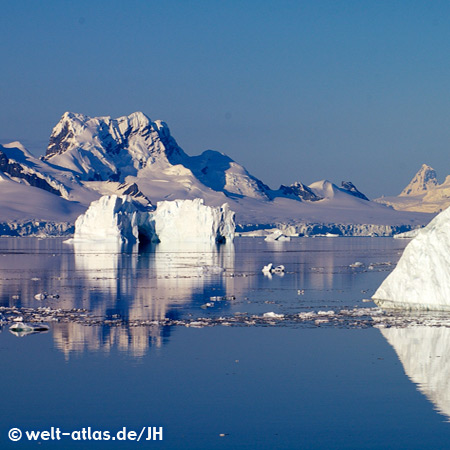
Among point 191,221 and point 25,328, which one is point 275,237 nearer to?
point 191,221

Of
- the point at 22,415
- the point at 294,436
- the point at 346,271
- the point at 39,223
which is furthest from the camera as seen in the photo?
the point at 39,223

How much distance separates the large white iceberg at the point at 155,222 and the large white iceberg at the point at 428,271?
8798 centimetres

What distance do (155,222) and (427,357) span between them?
111 meters

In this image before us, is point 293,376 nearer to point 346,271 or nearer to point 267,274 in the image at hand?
point 267,274

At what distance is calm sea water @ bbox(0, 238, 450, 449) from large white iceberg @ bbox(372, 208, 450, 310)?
188cm

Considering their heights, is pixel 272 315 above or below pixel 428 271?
below

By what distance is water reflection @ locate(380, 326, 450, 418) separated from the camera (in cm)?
1822

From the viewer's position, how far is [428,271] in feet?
96.3

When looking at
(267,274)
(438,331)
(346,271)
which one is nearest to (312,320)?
(438,331)

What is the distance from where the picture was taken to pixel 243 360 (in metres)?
21.9

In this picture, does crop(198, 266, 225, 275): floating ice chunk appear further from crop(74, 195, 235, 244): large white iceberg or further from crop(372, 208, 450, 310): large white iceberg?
crop(74, 195, 235, 244): large white iceberg

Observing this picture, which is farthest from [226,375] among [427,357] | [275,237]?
[275,237]

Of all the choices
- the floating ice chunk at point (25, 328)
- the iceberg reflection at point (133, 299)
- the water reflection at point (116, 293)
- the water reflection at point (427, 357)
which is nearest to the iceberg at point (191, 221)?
the iceberg reflection at point (133, 299)

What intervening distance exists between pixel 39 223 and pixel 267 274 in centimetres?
14794
